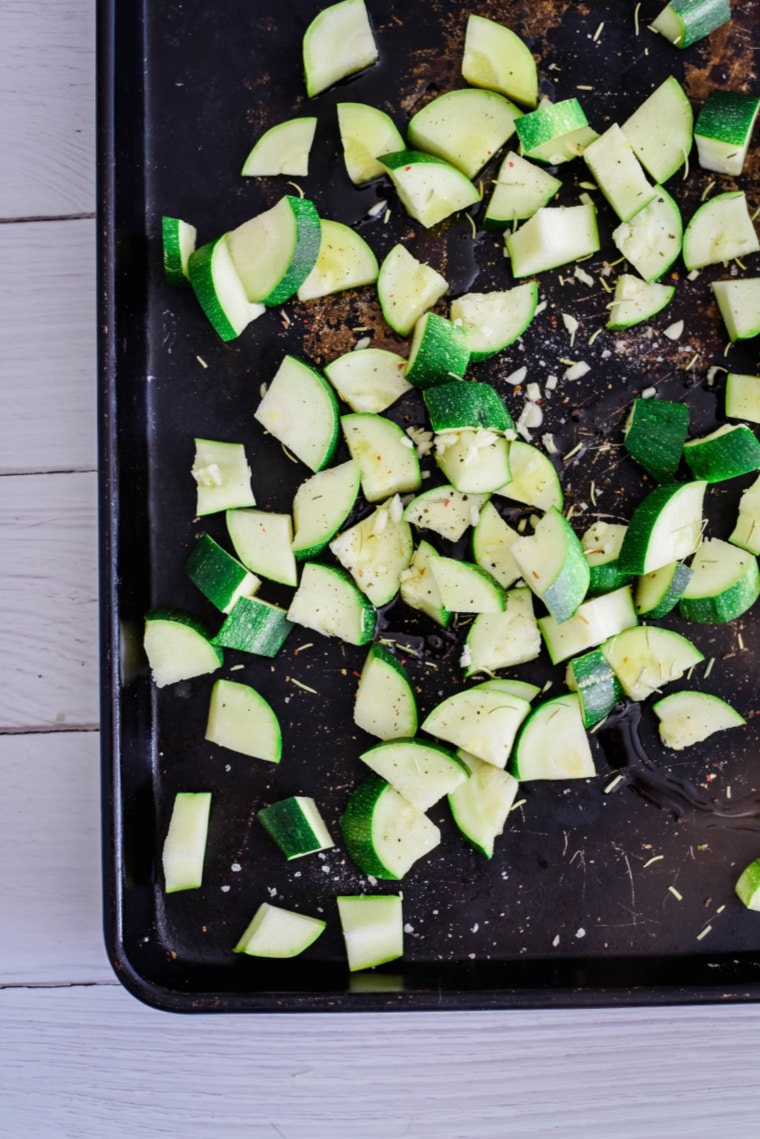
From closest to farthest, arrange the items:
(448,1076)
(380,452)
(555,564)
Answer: (555,564) < (380,452) < (448,1076)

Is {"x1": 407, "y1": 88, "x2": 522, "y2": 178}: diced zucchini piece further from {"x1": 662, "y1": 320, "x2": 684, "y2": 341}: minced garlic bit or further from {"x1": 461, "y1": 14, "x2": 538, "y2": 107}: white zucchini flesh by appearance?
{"x1": 662, "y1": 320, "x2": 684, "y2": 341}: minced garlic bit

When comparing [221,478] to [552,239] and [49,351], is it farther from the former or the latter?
[552,239]

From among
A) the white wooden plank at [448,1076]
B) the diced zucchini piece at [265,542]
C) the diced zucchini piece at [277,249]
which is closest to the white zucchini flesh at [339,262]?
the diced zucchini piece at [277,249]

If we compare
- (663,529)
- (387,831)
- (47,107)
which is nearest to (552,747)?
(387,831)

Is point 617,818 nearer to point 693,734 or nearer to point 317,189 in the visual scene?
point 693,734

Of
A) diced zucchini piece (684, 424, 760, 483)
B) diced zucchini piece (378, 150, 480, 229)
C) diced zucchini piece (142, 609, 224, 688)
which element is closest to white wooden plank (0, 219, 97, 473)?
diced zucchini piece (142, 609, 224, 688)

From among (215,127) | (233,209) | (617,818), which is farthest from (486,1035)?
(215,127)
